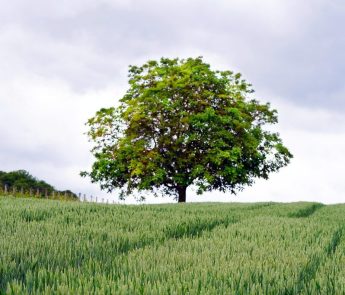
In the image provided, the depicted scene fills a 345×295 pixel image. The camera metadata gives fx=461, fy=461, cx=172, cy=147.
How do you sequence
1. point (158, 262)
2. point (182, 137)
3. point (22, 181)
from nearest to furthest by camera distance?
point (158, 262) < point (182, 137) < point (22, 181)

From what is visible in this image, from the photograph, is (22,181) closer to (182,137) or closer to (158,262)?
(182,137)

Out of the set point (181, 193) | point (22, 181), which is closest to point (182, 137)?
point (181, 193)

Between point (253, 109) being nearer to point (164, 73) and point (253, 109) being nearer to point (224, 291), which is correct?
point (164, 73)

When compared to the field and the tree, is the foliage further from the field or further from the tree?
the field

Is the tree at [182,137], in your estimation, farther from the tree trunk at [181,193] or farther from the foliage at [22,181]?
the foliage at [22,181]

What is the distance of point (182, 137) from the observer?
3259cm

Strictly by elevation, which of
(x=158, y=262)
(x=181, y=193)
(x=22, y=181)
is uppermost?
(x=22, y=181)

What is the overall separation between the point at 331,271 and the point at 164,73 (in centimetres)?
3320

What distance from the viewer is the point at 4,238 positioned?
17.1ft

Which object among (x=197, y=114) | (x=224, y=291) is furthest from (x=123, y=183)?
(x=224, y=291)

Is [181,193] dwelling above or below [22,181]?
below

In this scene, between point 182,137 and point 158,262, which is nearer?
point 158,262

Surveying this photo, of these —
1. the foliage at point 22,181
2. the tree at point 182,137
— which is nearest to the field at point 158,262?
the tree at point 182,137

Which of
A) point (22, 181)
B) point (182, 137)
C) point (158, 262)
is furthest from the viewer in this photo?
point (22, 181)
